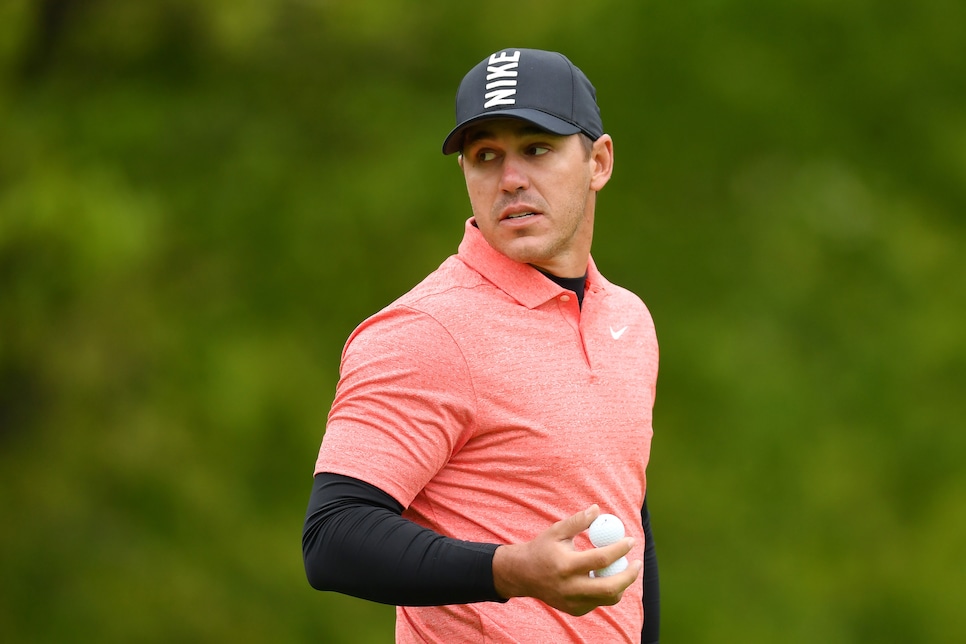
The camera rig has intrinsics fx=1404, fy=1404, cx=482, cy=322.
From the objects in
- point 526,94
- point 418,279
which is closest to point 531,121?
point 526,94

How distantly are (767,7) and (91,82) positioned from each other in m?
3.79

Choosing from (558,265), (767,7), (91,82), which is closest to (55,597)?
(91,82)

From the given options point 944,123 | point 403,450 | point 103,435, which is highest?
point 944,123

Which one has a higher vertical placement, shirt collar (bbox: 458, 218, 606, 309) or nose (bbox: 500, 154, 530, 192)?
nose (bbox: 500, 154, 530, 192)

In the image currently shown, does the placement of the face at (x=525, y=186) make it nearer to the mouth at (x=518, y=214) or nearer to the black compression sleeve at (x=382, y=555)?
the mouth at (x=518, y=214)

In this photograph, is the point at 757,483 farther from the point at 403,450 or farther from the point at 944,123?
the point at 403,450

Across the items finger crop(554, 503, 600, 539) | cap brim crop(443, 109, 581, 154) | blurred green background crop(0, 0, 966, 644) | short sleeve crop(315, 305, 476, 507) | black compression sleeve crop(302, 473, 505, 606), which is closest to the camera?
finger crop(554, 503, 600, 539)

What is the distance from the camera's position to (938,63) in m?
8.27

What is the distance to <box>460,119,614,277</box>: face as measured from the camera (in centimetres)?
262

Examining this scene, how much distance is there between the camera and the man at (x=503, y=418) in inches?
87.4

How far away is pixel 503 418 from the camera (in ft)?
7.93

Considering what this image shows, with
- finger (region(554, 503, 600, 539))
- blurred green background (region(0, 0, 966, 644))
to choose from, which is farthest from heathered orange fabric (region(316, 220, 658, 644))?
blurred green background (region(0, 0, 966, 644))

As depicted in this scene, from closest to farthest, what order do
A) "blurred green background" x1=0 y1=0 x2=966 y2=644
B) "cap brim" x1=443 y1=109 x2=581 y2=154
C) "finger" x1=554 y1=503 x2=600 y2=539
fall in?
"finger" x1=554 y1=503 x2=600 y2=539 → "cap brim" x1=443 y1=109 x2=581 y2=154 → "blurred green background" x1=0 y1=0 x2=966 y2=644

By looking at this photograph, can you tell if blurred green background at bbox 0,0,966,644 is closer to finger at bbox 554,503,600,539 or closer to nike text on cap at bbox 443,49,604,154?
nike text on cap at bbox 443,49,604,154
